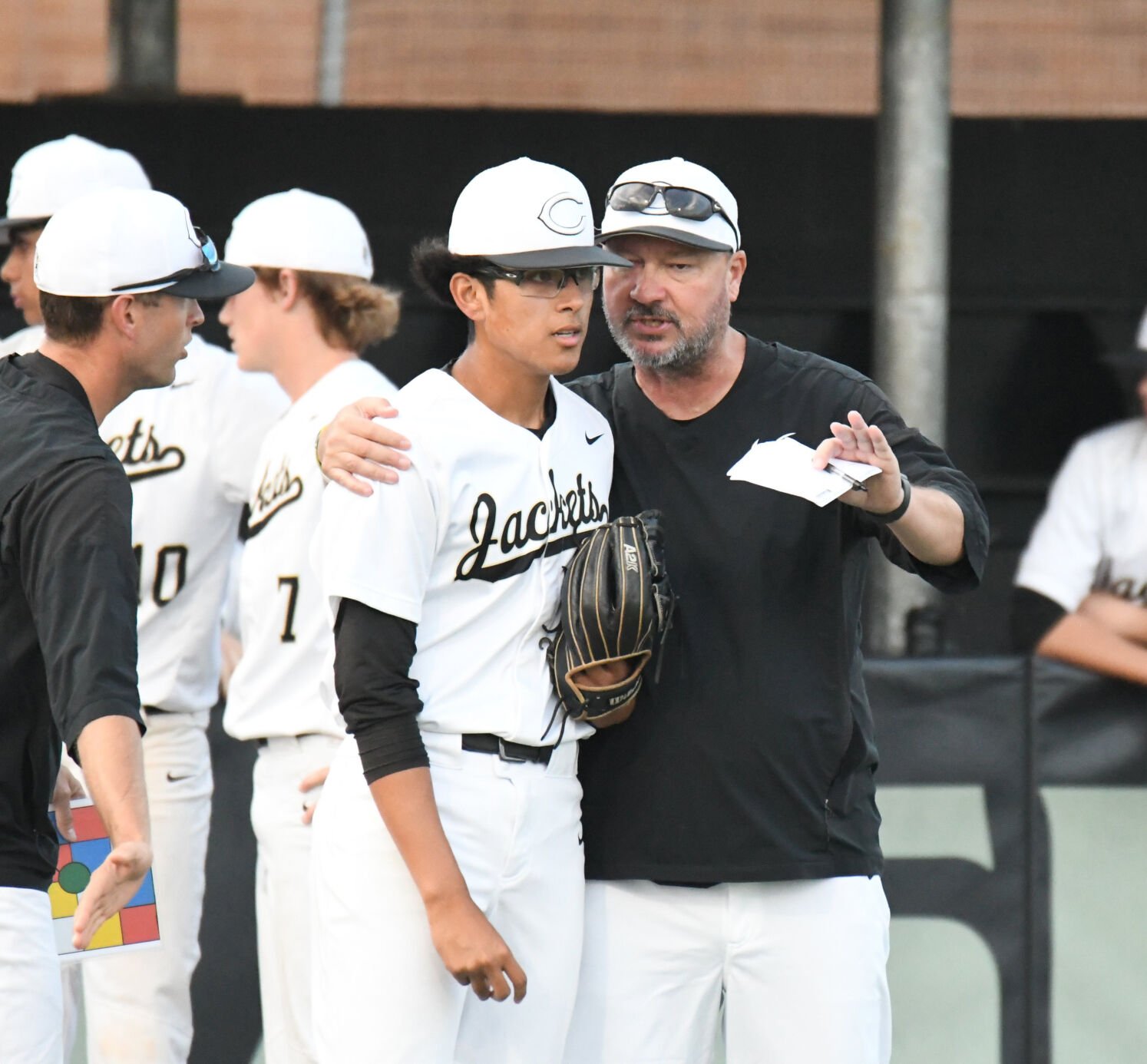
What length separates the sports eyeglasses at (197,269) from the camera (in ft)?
8.26

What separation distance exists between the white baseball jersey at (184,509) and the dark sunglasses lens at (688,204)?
1.44 m

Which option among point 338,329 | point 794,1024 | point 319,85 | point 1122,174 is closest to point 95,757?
point 794,1024

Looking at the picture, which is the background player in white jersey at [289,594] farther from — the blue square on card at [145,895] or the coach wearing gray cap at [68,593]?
the coach wearing gray cap at [68,593]

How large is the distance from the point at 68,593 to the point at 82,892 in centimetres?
56

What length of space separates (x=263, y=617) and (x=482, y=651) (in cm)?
113

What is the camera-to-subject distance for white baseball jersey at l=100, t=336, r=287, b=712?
3.74 metres

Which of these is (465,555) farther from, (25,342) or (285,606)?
(25,342)

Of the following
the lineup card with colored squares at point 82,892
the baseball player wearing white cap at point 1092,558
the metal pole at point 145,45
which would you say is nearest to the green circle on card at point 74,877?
the lineup card with colored squares at point 82,892

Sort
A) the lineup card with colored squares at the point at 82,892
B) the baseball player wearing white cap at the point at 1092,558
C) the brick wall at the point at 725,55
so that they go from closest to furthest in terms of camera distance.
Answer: the lineup card with colored squares at the point at 82,892 → the baseball player wearing white cap at the point at 1092,558 → the brick wall at the point at 725,55

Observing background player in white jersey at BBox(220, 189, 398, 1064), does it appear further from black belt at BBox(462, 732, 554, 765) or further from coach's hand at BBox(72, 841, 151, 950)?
coach's hand at BBox(72, 841, 151, 950)

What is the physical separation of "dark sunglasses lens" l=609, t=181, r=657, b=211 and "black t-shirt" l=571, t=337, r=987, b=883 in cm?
36

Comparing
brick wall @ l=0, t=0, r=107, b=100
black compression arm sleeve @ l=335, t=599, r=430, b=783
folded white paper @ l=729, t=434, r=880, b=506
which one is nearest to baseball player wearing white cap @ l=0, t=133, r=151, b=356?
black compression arm sleeve @ l=335, t=599, r=430, b=783

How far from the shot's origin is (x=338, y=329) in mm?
3770

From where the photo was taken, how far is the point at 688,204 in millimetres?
2729
